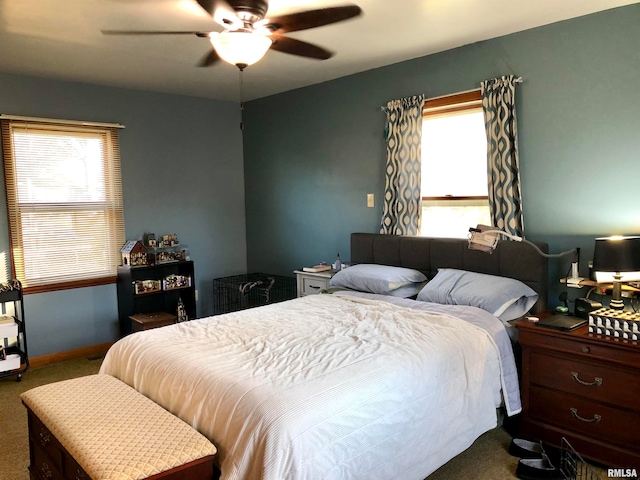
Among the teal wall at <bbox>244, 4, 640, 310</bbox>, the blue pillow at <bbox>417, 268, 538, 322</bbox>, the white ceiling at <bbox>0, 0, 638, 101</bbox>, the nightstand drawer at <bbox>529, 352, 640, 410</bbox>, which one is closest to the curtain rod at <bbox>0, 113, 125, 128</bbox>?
the white ceiling at <bbox>0, 0, 638, 101</bbox>

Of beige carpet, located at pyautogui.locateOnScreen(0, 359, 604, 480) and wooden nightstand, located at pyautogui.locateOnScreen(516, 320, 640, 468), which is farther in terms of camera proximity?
beige carpet, located at pyautogui.locateOnScreen(0, 359, 604, 480)

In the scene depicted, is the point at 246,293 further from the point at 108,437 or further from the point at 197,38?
the point at 108,437

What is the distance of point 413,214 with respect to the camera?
12.7 ft

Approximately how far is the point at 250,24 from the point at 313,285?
2.36 metres

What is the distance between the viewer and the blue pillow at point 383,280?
3.51 meters

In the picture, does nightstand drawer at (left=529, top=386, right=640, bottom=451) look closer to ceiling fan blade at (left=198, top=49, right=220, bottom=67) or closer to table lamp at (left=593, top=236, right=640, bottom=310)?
table lamp at (left=593, top=236, right=640, bottom=310)

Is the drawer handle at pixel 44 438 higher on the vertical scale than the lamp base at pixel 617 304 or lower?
lower

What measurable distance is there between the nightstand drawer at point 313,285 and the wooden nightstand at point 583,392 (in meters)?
1.82

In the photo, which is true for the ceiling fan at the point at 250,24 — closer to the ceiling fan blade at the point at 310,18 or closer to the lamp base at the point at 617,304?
the ceiling fan blade at the point at 310,18

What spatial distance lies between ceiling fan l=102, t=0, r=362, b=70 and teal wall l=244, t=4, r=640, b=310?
1.24 m

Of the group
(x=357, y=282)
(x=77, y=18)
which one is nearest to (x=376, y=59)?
(x=357, y=282)

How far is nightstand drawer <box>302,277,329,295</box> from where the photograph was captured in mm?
4184

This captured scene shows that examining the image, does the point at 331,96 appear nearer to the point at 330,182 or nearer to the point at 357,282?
the point at 330,182

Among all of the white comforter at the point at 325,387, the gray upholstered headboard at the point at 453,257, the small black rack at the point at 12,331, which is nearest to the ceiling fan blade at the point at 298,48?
the gray upholstered headboard at the point at 453,257
